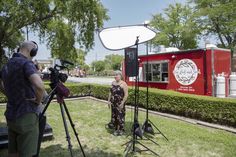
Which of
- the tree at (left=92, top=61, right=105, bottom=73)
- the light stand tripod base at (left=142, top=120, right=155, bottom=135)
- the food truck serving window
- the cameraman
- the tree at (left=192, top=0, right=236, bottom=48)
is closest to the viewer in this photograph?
the cameraman

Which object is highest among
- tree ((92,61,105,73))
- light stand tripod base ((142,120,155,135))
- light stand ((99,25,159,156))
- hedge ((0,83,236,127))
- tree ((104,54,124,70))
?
tree ((104,54,124,70))

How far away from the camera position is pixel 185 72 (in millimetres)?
12555

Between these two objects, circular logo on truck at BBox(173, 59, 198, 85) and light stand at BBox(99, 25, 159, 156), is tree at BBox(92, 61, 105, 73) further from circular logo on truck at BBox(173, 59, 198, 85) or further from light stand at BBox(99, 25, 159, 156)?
light stand at BBox(99, 25, 159, 156)

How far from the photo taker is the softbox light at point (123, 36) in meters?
5.37

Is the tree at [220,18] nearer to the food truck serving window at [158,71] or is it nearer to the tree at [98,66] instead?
the food truck serving window at [158,71]

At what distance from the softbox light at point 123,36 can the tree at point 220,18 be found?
22.8m

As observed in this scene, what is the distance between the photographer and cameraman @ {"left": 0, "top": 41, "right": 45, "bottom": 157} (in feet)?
10.0

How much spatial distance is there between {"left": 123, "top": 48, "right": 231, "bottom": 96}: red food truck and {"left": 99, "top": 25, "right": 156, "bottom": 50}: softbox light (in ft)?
17.4

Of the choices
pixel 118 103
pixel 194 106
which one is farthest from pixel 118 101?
pixel 194 106

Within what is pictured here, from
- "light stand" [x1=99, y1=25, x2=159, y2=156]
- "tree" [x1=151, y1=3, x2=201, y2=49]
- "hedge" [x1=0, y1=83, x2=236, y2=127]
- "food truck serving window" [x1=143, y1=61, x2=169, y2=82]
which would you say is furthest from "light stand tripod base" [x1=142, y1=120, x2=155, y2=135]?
"tree" [x1=151, y1=3, x2=201, y2=49]

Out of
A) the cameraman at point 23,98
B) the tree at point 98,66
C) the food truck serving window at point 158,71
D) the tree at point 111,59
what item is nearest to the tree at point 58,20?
the food truck serving window at point 158,71

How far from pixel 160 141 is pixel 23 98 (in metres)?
4.12

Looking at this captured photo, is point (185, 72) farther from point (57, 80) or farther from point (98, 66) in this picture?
point (98, 66)

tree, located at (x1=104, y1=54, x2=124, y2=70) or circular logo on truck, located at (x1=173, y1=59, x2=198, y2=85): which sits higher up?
tree, located at (x1=104, y1=54, x2=124, y2=70)
